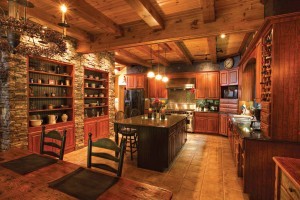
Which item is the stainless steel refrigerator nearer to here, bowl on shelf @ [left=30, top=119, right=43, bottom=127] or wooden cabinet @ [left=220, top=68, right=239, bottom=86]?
wooden cabinet @ [left=220, top=68, right=239, bottom=86]

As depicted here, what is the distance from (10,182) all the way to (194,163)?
3.10m

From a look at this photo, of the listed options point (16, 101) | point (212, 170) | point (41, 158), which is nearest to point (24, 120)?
point (16, 101)

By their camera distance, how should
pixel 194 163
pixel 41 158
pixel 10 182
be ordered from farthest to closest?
pixel 194 163 → pixel 41 158 → pixel 10 182

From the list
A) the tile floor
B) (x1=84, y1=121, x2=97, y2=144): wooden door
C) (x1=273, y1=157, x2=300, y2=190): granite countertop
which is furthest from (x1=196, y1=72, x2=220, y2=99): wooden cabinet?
(x1=273, y1=157, x2=300, y2=190): granite countertop

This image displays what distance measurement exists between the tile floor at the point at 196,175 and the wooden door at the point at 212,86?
94.3 inches

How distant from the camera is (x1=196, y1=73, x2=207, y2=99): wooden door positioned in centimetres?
635

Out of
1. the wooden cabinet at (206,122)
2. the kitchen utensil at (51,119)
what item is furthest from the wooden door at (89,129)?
the wooden cabinet at (206,122)

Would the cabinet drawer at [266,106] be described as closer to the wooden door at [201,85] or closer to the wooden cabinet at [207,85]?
the wooden cabinet at [207,85]

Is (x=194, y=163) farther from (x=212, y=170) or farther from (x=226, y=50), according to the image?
(x=226, y=50)

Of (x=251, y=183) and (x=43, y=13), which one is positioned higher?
(x=43, y=13)

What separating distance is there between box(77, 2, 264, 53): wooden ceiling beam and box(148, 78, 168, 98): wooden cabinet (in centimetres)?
366

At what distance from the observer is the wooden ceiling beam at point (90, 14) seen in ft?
7.90

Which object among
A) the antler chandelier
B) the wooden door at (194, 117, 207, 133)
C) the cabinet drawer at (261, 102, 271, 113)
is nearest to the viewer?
the antler chandelier

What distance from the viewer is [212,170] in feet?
10.3
